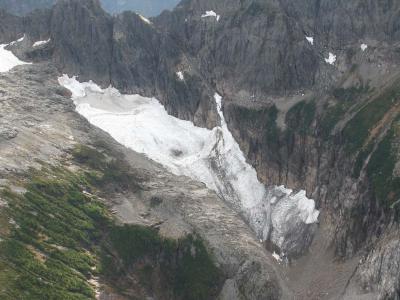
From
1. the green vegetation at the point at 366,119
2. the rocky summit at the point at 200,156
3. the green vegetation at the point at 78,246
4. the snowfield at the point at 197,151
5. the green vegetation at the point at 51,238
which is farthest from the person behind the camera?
the snowfield at the point at 197,151

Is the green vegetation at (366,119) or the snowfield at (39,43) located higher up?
the snowfield at (39,43)

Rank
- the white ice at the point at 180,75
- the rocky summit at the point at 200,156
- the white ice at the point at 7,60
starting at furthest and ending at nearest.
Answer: the white ice at the point at 180,75
the white ice at the point at 7,60
the rocky summit at the point at 200,156

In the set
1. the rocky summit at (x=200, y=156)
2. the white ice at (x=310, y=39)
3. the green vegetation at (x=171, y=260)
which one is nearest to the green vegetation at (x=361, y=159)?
the rocky summit at (x=200, y=156)

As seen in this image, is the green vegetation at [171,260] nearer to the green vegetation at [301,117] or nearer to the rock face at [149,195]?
the rock face at [149,195]

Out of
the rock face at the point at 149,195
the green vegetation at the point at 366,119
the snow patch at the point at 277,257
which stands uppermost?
the green vegetation at the point at 366,119

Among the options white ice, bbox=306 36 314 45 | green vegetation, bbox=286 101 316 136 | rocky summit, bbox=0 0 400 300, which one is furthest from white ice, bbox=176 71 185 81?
white ice, bbox=306 36 314 45

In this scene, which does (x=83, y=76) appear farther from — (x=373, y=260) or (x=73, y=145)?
(x=373, y=260)

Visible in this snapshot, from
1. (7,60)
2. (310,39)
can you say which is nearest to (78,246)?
(7,60)

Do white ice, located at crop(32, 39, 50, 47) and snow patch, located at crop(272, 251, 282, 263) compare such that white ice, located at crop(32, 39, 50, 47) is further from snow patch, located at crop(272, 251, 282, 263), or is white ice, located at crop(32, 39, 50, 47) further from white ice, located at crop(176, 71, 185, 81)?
snow patch, located at crop(272, 251, 282, 263)
